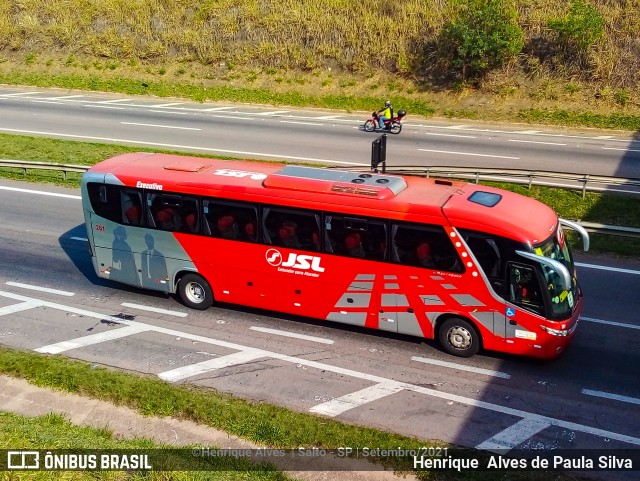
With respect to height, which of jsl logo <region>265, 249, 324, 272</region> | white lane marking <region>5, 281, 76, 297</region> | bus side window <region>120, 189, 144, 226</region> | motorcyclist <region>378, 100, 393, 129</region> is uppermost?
motorcyclist <region>378, 100, 393, 129</region>

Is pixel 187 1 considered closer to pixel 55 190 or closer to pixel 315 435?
pixel 55 190

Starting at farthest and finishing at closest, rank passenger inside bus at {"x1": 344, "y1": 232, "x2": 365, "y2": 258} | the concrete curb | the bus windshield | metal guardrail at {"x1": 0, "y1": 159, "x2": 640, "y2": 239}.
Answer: metal guardrail at {"x1": 0, "y1": 159, "x2": 640, "y2": 239} < passenger inside bus at {"x1": 344, "y1": 232, "x2": 365, "y2": 258} < the bus windshield < the concrete curb

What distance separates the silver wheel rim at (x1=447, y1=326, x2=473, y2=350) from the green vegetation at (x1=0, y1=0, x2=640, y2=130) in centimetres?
2433

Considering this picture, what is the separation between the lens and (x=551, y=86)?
37.8m

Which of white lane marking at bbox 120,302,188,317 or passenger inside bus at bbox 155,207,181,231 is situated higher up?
passenger inside bus at bbox 155,207,181,231

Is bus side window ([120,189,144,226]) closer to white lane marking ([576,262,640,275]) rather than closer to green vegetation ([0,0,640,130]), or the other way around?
white lane marking ([576,262,640,275])

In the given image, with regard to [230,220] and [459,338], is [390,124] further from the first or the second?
[459,338]

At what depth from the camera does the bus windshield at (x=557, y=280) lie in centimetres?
1279

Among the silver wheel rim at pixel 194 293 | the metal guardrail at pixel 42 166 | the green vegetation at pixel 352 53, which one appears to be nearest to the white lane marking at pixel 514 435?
the silver wheel rim at pixel 194 293

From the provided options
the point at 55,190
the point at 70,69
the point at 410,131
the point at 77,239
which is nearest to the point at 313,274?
the point at 77,239

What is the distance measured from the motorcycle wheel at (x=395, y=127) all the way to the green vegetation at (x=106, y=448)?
988 inches

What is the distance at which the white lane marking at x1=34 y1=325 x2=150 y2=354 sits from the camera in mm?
14359

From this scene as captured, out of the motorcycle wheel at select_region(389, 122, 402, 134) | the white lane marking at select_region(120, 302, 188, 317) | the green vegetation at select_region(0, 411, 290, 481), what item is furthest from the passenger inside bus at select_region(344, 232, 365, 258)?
the motorcycle wheel at select_region(389, 122, 402, 134)

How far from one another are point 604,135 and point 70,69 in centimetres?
3504
